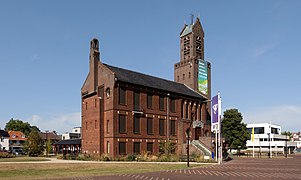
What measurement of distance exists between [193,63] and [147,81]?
17.7 metres

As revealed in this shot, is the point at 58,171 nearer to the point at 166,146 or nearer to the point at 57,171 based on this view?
the point at 57,171

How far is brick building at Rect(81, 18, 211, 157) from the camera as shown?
49.1m

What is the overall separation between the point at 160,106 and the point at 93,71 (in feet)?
43.7

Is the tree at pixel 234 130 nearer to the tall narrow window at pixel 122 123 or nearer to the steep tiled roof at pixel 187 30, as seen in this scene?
the steep tiled roof at pixel 187 30

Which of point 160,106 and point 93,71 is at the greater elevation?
point 93,71

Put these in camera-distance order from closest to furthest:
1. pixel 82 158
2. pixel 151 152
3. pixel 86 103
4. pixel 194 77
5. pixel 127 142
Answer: pixel 82 158, pixel 127 142, pixel 151 152, pixel 86 103, pixel 194 77

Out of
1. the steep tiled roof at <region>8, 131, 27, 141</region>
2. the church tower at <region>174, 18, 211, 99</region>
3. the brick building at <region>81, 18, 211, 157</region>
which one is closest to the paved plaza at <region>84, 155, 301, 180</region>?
the brick building at <region>81, 18, 211, 157</region>

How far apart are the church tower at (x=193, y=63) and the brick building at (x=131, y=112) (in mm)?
6695

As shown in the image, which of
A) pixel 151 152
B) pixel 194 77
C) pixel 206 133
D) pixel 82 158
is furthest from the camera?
pixel 194 77

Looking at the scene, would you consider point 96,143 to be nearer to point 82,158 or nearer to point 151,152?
point 82,158

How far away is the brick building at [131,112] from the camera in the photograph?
4912cm

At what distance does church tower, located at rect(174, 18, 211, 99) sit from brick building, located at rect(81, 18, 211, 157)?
6695 millimetres

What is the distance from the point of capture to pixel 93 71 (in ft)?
176

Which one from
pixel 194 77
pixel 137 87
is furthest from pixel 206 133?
pixel 137 87
